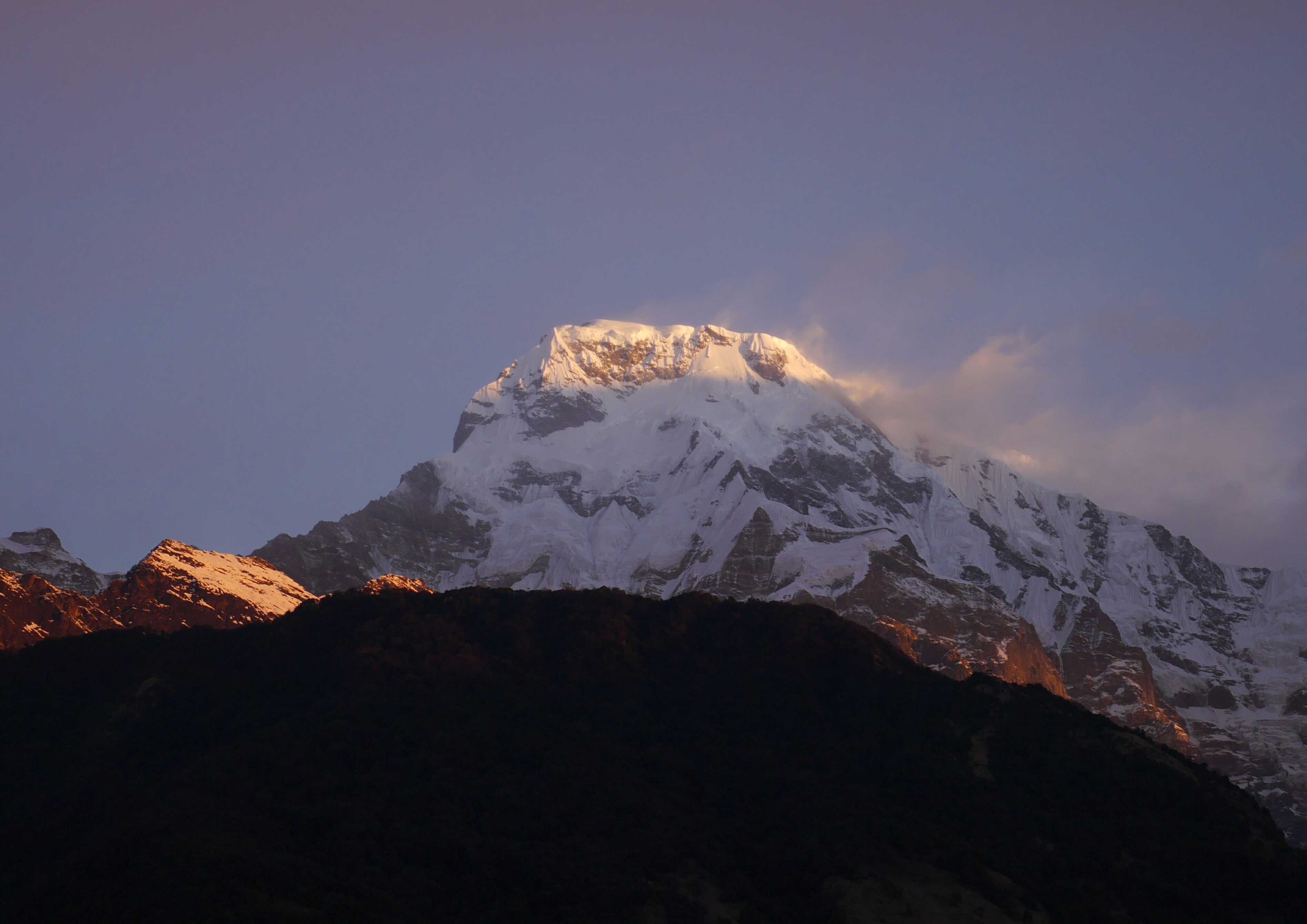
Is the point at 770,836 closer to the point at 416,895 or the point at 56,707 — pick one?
the point at 416,895

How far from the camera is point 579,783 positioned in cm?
13550

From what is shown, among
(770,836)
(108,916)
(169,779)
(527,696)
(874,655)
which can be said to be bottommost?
(108,916)

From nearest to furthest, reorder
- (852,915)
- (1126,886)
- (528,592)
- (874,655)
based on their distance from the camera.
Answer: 1. (852,915)
2. (1126,886)
3. (874,655)
4. (528,592)

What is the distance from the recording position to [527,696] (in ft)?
506

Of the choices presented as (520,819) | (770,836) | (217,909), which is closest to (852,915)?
(770,836)

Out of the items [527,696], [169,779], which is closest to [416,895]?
[169,779]

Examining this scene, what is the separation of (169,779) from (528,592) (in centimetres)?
6212

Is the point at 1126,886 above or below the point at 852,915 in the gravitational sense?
above

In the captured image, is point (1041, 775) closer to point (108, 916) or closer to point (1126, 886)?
point (1126, 886)

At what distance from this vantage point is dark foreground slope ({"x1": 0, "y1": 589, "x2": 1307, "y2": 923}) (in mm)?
111250

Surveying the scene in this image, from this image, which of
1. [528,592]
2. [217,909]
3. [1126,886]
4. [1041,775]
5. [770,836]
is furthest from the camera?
[528,592]

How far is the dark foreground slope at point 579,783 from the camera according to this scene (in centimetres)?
11125

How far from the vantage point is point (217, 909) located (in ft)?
313

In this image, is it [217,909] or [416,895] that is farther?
[416,895]
